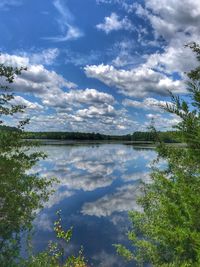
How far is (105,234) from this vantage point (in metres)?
48.0

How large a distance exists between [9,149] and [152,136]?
1096cm

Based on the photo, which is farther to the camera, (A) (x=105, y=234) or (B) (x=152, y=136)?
(A) (x=105, y=234)

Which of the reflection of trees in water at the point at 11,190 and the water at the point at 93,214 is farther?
the water at the point at 93,214

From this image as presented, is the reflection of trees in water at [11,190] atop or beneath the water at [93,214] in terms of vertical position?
atop

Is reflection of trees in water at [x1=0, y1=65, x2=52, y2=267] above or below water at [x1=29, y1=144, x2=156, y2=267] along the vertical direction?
above

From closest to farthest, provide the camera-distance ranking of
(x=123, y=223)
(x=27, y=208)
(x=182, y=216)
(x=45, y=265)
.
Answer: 1. (x=182, y=216)
2. (x=45, y=265)
3. (x=27, y=208)
4. (x=123, y=223)

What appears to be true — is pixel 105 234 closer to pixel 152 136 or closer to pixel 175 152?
pixel 152 136

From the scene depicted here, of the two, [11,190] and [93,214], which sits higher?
[11,190]

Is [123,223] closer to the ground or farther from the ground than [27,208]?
closer to the ground

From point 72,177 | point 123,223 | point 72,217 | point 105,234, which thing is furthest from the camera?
point 72,177

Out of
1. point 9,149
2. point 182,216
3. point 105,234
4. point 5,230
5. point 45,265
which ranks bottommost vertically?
point 105,234

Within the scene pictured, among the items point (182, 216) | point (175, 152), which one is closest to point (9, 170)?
point (175, 152)

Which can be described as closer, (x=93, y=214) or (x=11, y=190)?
(x=11, y=190)

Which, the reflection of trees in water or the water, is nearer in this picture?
the reflection of trees in water
